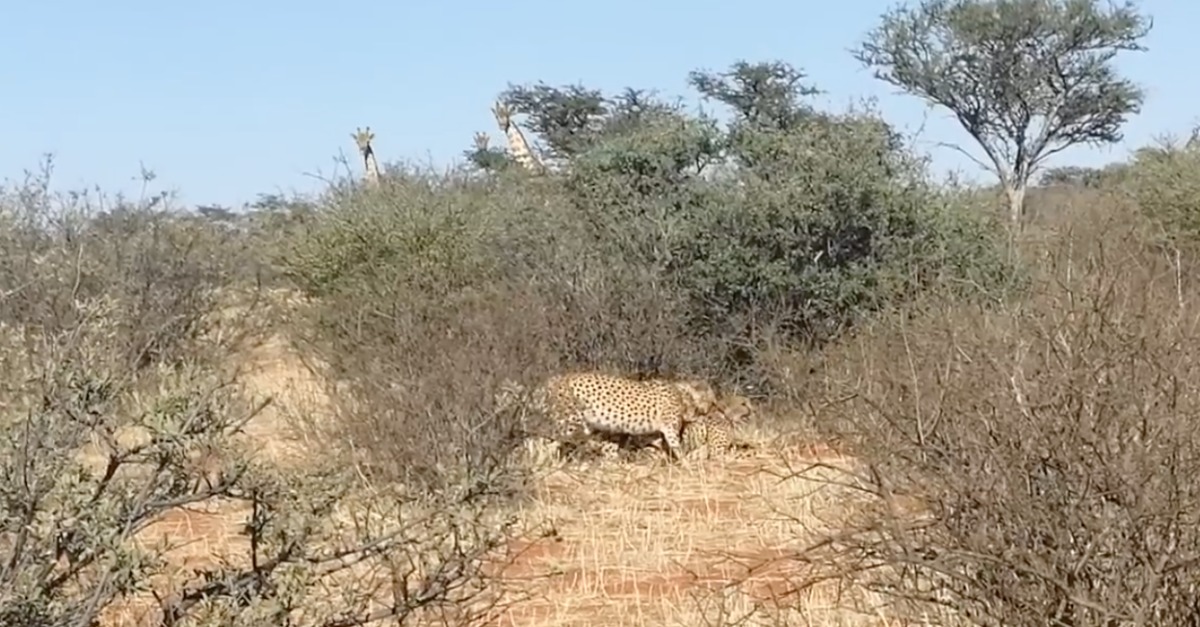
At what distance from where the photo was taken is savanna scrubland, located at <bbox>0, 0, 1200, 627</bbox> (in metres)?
3.33

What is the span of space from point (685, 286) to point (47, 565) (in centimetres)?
862

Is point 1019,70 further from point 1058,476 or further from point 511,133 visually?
point 1058,476

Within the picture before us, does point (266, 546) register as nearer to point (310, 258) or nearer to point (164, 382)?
point (164, 382)

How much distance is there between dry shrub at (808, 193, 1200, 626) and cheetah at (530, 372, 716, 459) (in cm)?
508

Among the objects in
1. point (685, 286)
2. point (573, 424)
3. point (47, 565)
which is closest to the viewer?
point (47, 565)

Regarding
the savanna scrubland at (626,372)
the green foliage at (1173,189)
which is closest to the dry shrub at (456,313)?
the savanna scrubland at (626,372)

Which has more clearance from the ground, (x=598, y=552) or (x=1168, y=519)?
(x=1168, y=519)

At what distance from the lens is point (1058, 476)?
377cm

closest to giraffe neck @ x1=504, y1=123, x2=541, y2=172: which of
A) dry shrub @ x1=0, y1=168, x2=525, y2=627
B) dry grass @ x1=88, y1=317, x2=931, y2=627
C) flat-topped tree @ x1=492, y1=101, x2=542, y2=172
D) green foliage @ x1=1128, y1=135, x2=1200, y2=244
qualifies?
flat-topped tree @ x1=492, y1=101, x2=542, y2=172

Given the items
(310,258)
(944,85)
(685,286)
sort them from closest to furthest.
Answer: (685,286) → (310,258) → (944,85)

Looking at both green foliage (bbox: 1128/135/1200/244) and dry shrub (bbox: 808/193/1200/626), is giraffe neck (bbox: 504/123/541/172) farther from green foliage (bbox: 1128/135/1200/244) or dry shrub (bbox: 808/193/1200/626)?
dry shrub (bbox: 808/193/1200/626)

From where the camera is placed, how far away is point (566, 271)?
1122 centimetres

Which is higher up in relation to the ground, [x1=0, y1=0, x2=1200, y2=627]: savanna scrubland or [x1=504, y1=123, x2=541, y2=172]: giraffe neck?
[x1=504, y1=123, x2=541, y2=172]: giraffe neck

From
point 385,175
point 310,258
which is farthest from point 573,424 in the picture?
point 385,175
